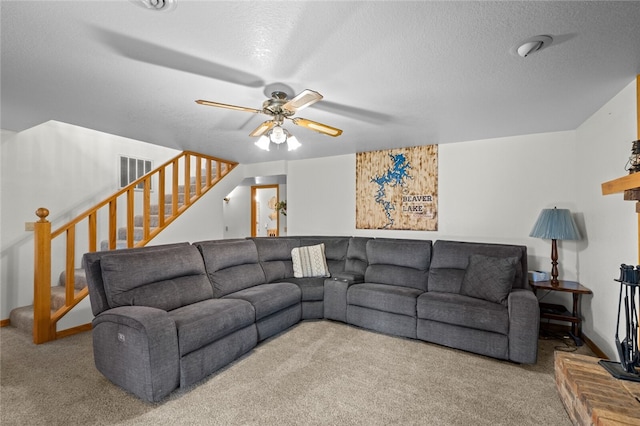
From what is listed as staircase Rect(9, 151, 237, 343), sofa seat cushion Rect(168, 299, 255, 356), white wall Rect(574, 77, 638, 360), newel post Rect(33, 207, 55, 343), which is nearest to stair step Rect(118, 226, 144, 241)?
staircase Rect(9, 151, 237, 343)

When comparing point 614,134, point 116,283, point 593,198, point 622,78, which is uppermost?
point 622,78

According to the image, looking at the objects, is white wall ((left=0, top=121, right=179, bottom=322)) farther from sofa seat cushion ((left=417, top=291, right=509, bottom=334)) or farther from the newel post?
sofa seat cushion ((left=417, top=291, right=509, bottom=334))

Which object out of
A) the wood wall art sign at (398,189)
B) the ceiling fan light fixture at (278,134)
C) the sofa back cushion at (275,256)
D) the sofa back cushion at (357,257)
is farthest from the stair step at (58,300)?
the wood wall art sign at (398,189)

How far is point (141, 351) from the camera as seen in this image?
77.7 inches

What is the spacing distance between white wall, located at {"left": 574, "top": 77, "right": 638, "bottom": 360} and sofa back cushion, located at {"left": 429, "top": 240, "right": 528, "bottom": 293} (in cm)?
60

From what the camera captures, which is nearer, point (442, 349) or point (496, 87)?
point (496, 87)

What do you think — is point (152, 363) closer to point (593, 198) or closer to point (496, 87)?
point (496, 87)

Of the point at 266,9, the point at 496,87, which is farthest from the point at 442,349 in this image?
the point at 266,9

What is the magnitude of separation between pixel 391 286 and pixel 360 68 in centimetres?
246

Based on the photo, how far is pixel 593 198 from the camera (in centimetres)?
290

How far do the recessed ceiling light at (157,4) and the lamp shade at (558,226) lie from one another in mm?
3737

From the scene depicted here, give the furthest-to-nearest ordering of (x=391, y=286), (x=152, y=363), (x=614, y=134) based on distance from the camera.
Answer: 1. (x=391, y=286)
2. (x=614, y=134)
3. (x=152, y=363)

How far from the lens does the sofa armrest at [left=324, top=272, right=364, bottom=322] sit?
3541mm

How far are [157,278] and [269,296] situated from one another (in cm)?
107
